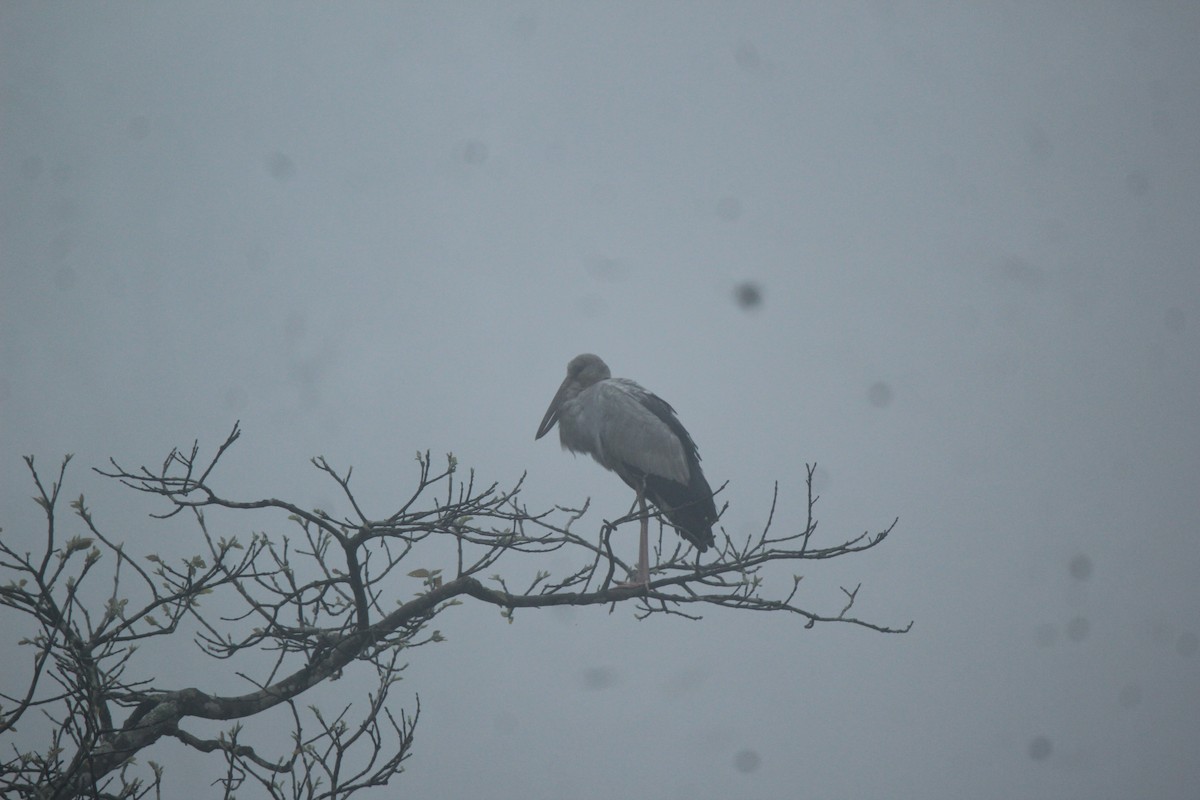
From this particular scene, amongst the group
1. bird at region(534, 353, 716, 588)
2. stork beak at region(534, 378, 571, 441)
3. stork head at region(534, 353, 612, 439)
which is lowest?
bird at region(534, 353, 716, 588)

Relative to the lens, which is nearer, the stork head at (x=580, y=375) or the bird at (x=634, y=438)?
the bird at (x=634, y=438)

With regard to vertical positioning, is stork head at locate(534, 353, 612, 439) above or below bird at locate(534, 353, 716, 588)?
above

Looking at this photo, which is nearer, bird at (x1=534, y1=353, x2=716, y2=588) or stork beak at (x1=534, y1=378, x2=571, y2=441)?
bird at (x1=534, y1=353, x2=716, y2=588)

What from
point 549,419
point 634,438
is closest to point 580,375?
point 549,419

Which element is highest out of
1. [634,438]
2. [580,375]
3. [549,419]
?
[580,375]

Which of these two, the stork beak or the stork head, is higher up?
the stork head

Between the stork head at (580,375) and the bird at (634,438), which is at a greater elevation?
the stork head at (580,375)

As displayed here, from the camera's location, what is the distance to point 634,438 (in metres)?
8.27

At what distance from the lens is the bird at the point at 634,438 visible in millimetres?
8141

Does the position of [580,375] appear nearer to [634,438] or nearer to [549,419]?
Result: [549,419]

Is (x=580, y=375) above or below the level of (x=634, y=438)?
above

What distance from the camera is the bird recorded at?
26.7 feet

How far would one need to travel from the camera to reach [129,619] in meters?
3.92

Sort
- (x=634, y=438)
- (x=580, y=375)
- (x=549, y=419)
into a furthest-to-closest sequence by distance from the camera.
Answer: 1. (x=580, y=375)
2. (x=549, y=419)
3. (x=634, y=438)
